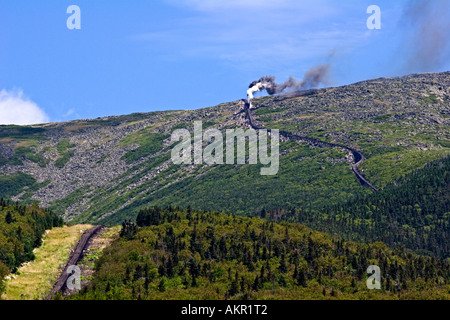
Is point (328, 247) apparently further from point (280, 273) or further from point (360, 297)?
point (360, 297)

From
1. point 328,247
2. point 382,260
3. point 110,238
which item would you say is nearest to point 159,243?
point 110,238

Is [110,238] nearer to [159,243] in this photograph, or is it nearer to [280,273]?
[159,243]
